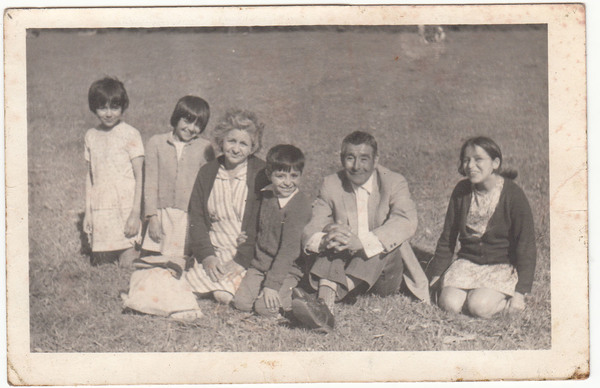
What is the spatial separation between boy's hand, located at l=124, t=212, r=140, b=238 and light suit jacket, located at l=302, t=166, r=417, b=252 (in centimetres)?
90

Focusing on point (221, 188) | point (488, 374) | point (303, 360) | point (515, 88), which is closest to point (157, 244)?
point (221, 188)

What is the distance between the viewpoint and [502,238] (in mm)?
3371

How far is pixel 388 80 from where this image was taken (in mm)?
3422

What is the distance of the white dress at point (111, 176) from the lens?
3.43 m

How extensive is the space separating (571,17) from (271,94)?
163cm

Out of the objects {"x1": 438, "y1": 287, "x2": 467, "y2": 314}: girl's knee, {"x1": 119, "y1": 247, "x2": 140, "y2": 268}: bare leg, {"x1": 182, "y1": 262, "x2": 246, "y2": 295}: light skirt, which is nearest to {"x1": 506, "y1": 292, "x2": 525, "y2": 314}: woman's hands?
{"x1": 438, "y1": 287, "x2": 467, "y2": 314}: girl's knee

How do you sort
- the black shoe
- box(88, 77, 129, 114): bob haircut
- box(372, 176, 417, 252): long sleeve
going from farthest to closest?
box(88, 77, 129, 114): bob haircut, box(372, 176, 417, 252): long sleeve, the black shoe

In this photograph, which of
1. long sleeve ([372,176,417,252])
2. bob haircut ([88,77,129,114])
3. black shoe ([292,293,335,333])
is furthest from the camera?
bob haircut ([88,77,129,114])

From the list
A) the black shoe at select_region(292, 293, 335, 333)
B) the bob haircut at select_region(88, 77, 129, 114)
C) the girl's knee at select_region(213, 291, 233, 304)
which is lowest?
the black shoe at select_region(292, 293, 335, 333)

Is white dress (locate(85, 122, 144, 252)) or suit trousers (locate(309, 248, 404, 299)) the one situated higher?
white dress (locate(85, 122, 144, 252))

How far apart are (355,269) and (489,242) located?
72 cm

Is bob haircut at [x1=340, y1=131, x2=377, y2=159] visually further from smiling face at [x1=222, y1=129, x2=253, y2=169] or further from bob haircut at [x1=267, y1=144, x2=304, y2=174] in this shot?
Answer: smiling face at [x1=222, y1=129, x2=253, y2=169]

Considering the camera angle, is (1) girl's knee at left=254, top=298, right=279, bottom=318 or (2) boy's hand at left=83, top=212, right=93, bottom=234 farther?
(2) boy's hand at left=83, top=212, right=93, bottom=234

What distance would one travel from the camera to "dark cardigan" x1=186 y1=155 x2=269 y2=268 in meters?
3.34
